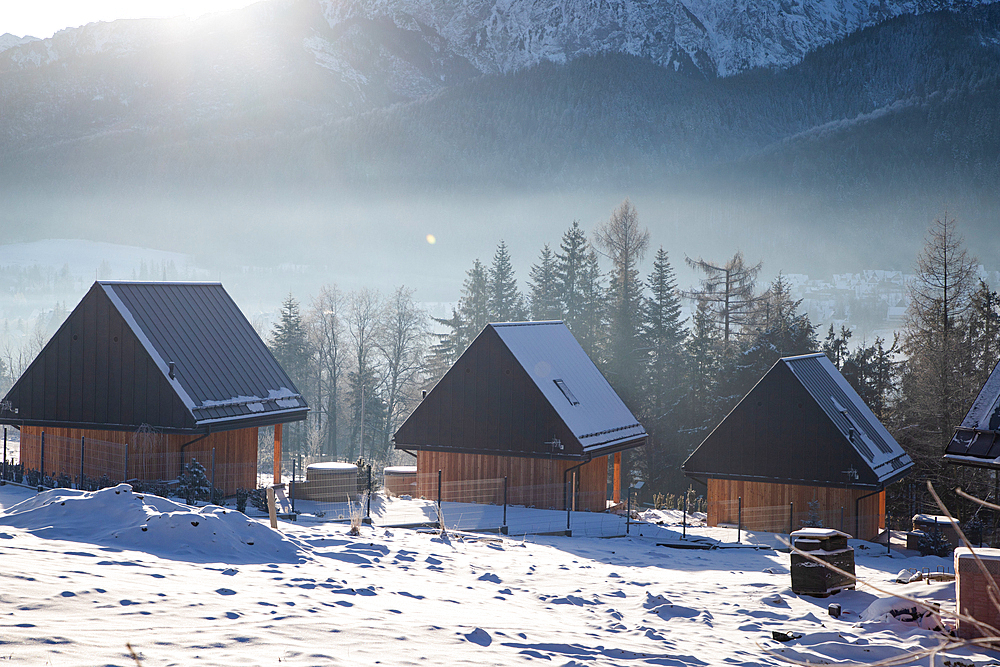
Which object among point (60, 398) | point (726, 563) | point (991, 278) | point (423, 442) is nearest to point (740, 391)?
point (423, 442)

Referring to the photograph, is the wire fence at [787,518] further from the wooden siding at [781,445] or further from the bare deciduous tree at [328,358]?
the bare deciduous tree at [328,358]

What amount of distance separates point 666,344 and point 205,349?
38180 millimetres

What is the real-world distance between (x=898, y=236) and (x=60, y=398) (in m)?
199

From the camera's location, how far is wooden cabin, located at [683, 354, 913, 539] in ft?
84.7

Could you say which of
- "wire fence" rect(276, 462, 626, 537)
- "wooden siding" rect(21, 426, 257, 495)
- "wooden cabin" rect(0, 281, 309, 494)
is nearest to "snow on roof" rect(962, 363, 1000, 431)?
"wire fence" rect(276, 462, 626, 537)

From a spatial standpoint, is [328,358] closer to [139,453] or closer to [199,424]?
[139,453]

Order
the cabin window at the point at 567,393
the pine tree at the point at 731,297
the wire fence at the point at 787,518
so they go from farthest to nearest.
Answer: the pine tree at the point at 731,297
the cabin window at the point at 567,393
the wire fence at the point at 787,518

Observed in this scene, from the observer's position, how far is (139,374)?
23.9 metres

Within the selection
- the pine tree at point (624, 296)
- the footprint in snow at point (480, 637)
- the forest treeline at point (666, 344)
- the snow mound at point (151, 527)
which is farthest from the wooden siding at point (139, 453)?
the pine tree at point (624, 296)

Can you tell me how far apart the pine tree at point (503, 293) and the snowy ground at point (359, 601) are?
164ft

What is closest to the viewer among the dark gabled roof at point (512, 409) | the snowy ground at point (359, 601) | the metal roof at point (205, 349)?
the snowy ground at point (359, 601)

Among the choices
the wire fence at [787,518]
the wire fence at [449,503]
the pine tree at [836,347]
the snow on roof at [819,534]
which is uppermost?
the pine tree at [836,347]

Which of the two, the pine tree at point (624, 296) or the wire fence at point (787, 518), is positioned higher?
the pine tree at point (624, 296)

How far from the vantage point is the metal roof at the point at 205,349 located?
2406 cm
